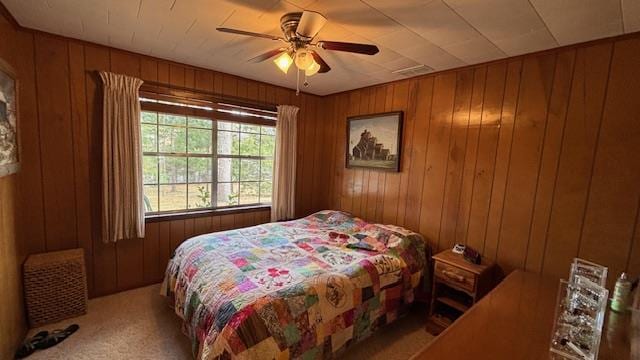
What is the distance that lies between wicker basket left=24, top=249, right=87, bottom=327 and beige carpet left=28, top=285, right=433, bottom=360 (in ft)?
0.30

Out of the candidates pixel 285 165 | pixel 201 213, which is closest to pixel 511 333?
pixel 285 165

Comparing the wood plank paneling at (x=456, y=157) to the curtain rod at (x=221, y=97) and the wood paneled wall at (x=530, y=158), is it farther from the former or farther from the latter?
the curtain rod at (x=221, y=97)

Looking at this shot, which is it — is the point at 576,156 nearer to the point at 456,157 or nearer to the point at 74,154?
the point at 456,157

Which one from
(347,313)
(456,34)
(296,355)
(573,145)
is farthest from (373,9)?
(296,355)

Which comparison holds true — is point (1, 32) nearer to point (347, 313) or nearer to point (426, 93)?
point (347, 313)

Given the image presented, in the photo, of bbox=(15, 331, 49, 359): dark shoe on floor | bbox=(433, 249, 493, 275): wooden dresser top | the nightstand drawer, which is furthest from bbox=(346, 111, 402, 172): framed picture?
bbox=(15, 331, 49, 359): dark shoe on floor

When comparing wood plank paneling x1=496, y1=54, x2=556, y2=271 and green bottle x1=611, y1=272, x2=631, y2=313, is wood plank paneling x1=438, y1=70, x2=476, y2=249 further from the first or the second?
green bottle x1=611, y1=272, x2=631, y2=313

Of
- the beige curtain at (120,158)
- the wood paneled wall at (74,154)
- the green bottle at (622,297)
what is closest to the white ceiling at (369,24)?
the wood paneled wall at (74,154)

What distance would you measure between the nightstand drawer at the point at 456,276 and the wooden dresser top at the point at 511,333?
538 millimetres

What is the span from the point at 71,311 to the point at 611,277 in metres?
4.10

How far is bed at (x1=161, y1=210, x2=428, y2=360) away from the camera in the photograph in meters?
1.46

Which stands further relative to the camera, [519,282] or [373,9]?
[519,282]

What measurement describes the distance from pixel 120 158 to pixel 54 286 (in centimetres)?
115

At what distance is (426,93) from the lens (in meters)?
2.76
